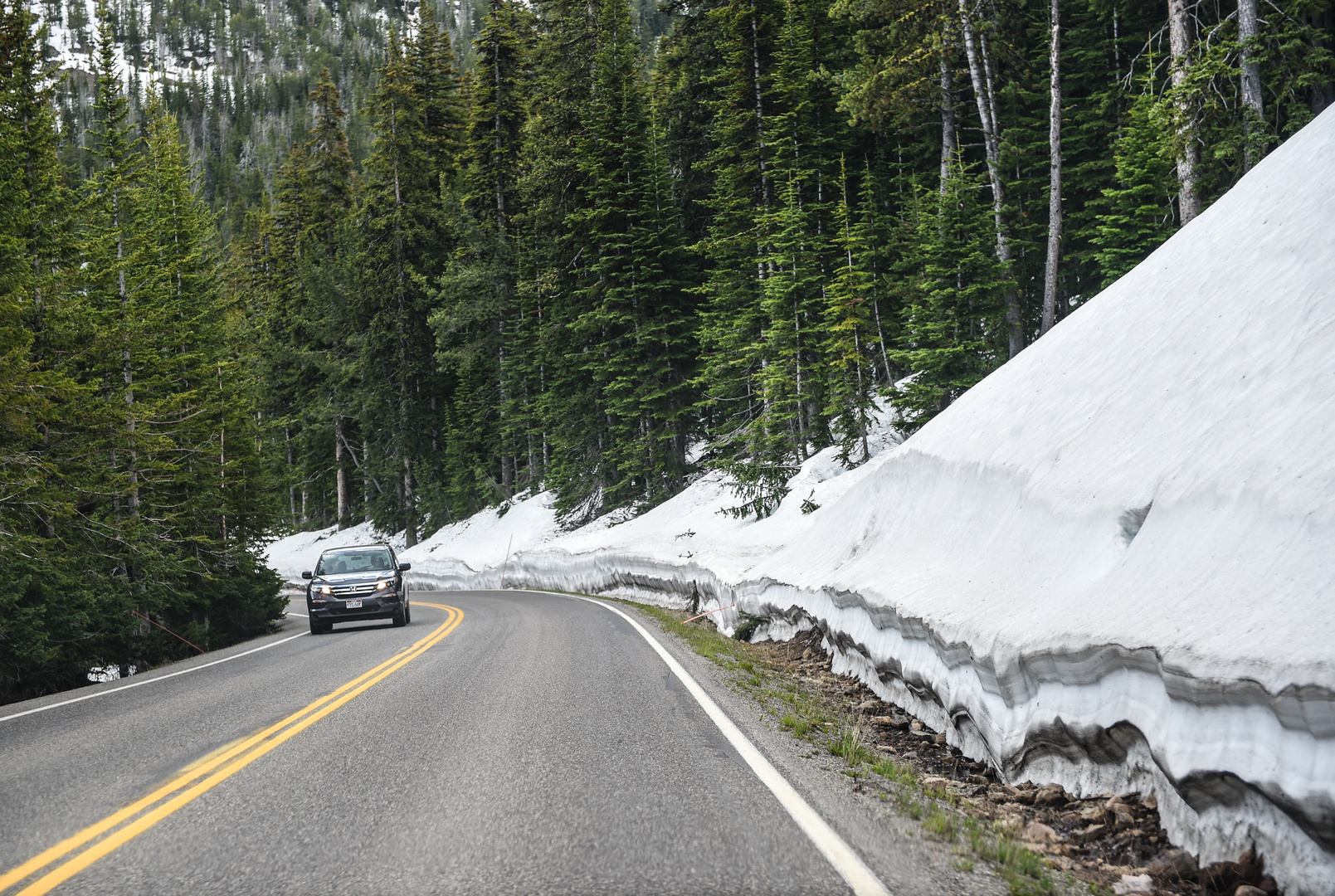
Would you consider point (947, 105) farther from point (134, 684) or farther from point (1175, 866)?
point (1175, 866)

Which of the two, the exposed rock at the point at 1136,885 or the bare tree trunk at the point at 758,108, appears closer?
the exposed rock at the point at 1136,885

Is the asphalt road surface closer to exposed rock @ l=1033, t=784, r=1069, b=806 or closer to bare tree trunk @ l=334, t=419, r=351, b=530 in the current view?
exposed rock @ l=1033, t=784, r=1069, b=806

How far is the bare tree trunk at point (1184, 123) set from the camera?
1474 cm

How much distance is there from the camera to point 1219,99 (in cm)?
1490

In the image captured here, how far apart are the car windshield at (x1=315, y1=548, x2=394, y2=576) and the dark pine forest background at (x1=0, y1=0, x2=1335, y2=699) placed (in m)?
4.12

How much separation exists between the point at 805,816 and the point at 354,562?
15.7m

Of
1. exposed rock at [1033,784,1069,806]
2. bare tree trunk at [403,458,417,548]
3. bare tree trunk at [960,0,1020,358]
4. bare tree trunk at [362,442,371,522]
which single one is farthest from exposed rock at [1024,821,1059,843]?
bare tree trunk at [362,442,371,522]

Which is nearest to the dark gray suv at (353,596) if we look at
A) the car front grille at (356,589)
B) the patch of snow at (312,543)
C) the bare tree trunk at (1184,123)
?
the car front grille at (356,589)

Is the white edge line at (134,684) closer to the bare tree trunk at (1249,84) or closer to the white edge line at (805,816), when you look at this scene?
the white edge line at (805,816)

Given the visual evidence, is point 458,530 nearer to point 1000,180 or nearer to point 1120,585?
point 1000,180

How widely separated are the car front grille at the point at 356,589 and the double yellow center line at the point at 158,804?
29.9 feet

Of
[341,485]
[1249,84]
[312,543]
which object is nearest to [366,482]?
[341,485]

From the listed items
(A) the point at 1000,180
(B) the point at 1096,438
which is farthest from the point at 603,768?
(A) the point at 1000,180

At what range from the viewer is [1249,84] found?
14.7 meters
